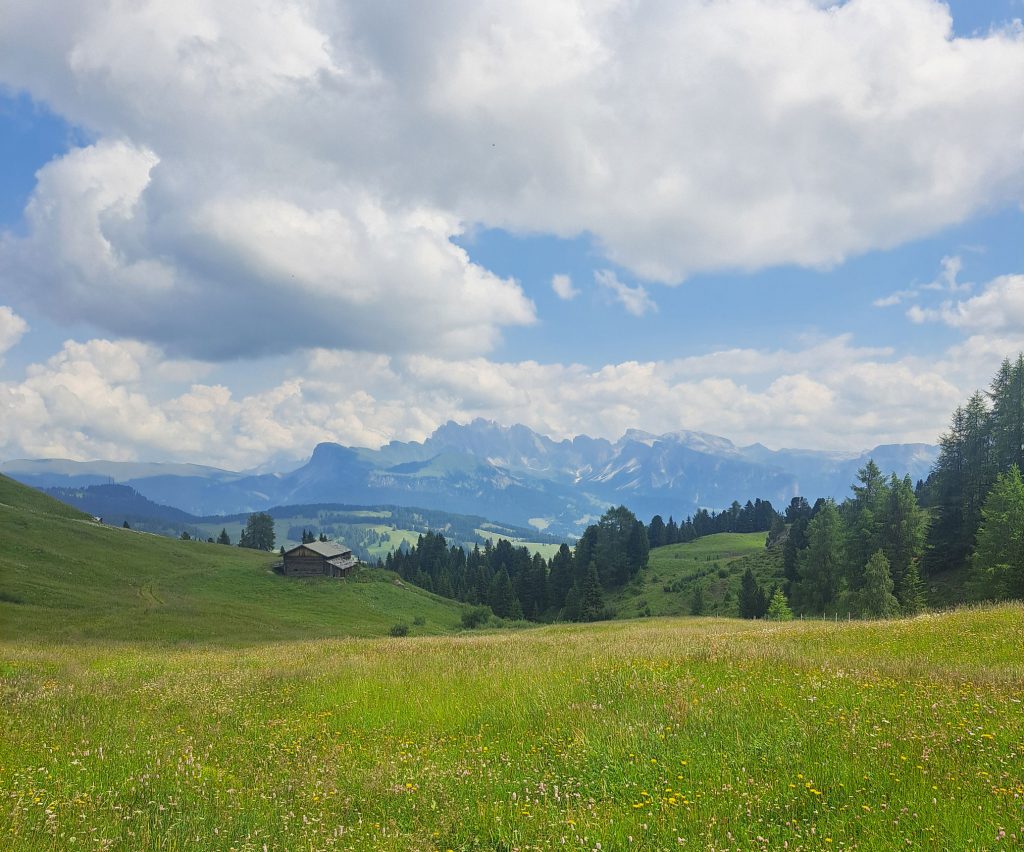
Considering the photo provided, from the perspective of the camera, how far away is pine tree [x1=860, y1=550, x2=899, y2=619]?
4812 cm

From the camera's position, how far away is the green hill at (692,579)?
88188 mm

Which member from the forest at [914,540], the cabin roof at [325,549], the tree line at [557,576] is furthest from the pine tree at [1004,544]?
the cabin roof at [325,549]

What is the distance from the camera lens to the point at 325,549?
109 meters

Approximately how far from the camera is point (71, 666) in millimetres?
17688

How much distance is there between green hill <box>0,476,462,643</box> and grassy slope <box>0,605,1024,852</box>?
3786 centimetres

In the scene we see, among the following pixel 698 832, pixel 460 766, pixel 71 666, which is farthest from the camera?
pixel 71 666

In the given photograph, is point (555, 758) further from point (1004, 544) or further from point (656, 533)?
point (656, 533)

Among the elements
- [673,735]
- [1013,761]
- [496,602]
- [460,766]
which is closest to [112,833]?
[460,766]

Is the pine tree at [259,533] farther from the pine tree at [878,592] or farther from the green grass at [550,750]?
the green grass at [550,750]

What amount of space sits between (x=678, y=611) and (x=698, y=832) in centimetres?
8934

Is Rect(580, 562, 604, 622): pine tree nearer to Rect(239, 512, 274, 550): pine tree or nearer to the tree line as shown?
the tree line

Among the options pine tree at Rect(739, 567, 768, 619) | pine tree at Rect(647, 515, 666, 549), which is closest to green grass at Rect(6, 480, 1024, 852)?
pine tree at Rect(739, 567, 768, 619)

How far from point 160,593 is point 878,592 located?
252ft

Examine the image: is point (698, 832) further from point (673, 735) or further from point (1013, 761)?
point (1013, 761)
